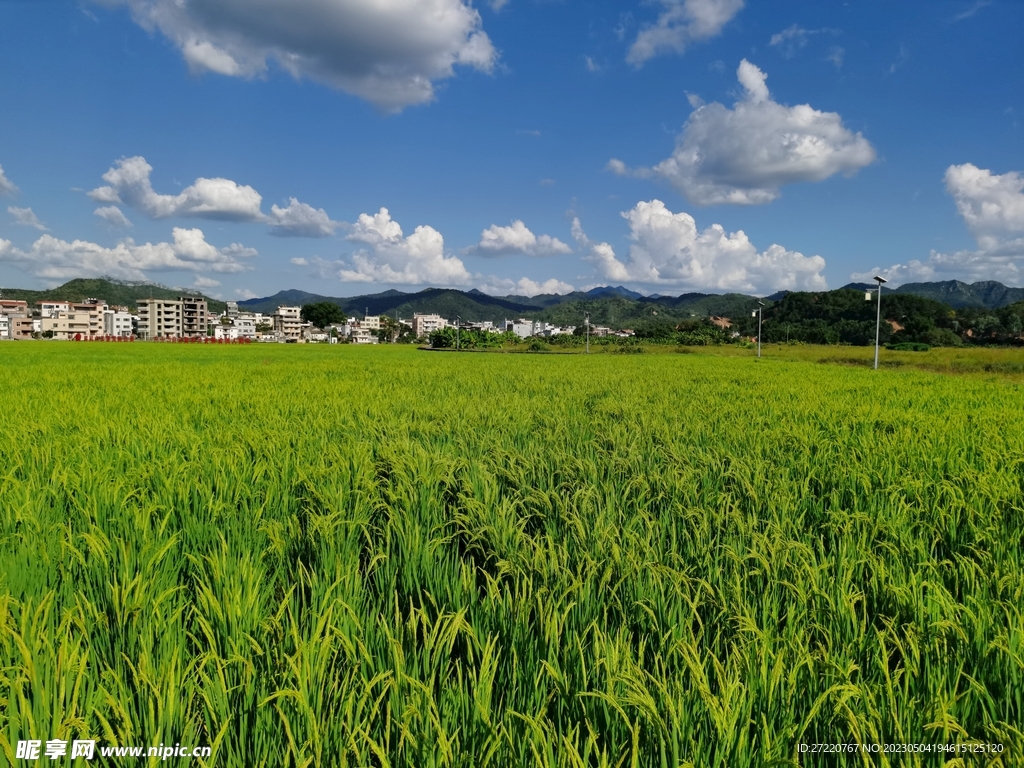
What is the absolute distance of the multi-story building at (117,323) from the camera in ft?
420

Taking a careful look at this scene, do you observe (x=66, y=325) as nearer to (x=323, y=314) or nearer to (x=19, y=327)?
(x=19, y=327)

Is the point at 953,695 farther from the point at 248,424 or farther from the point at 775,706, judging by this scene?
the point at 248,424

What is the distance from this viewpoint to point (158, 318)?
5340 inches

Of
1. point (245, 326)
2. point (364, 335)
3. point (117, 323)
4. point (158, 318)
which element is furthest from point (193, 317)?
point (364, 335)

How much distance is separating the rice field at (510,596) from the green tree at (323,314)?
154 m

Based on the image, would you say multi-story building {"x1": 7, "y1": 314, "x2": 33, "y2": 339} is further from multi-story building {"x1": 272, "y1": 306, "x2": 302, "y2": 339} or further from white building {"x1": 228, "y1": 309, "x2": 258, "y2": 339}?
multi-story building {"x1": 272, "y1": 306, "x2": 302, "y2": 339}

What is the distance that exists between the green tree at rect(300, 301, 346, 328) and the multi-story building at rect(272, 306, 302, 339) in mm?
11155

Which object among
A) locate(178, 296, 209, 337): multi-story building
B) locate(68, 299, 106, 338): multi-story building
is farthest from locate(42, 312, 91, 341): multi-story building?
locate(178, 296, 209, 337): multi-story building

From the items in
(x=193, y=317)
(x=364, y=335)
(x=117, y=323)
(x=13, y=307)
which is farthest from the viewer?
(x=364, y=335)

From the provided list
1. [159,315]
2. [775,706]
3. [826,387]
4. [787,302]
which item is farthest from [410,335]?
[775,706]

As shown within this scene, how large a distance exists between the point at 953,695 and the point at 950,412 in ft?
28.5

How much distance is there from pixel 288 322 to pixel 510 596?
591ft

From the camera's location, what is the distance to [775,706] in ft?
4.68

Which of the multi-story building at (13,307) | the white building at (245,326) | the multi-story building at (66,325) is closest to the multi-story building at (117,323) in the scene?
the multi-story building at (66,325)
